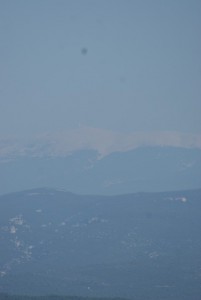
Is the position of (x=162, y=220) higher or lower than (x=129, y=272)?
higher

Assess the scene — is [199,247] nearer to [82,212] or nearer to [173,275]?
Answer: [173,275]

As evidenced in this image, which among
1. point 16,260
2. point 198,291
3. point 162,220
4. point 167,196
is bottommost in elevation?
point 198,291

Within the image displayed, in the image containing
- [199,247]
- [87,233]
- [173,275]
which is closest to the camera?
[173,275]

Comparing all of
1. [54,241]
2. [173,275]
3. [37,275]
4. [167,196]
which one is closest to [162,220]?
[167,196]

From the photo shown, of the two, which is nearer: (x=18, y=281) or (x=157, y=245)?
(x=18, y=281)

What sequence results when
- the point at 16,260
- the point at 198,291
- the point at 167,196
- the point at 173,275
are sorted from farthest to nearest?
1. the point at 167,196
2. the point at 16,260
3. the point at 173,275
4. the point at 198,291

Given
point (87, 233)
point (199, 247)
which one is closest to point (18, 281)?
point (87, 233)

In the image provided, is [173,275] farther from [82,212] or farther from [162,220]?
[82,212]
